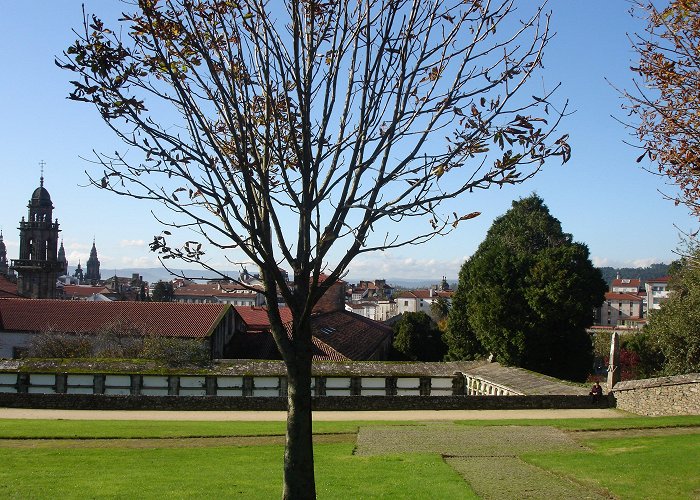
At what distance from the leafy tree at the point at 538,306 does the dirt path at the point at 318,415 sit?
1220 cm

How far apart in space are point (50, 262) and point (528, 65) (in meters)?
64.6

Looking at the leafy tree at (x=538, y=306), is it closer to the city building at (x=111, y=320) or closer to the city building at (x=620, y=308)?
the city building at (x=111, y=320)

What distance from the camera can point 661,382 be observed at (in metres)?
19.4

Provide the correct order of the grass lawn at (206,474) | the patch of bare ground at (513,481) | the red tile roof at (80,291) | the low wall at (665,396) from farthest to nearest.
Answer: the red tile roof at (80,291)
the low wall at (665,396)
the grass lawn at (206,474)
the patch of bare ground at (513,481)

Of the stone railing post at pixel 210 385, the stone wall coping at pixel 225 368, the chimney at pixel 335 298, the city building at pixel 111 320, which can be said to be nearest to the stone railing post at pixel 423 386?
the stone wall coping at pixel 225 368

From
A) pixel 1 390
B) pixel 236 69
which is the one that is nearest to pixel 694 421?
pixel 236 69

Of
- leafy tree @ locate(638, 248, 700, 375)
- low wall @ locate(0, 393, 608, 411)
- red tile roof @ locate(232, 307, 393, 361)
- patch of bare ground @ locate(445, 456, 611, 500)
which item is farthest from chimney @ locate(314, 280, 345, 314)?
patch of bare ground @ locate(445, 456, 611, 500)

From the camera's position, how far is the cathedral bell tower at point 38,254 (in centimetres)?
6381

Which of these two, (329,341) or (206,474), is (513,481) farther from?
(329,341)

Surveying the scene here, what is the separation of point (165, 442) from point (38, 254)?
54.6 metres

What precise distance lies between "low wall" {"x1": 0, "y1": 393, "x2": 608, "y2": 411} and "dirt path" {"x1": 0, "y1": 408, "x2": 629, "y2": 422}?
408 mm

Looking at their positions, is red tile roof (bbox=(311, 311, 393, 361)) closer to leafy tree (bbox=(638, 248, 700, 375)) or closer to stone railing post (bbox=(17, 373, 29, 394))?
stone railing post (bbox=(17, 373, 29, 394))

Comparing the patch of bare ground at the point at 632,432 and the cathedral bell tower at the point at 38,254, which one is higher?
the cathedral bell tower at the point at 38,254

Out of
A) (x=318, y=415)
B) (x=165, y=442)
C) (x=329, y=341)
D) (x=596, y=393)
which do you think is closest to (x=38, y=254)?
(x=329, y=341)
